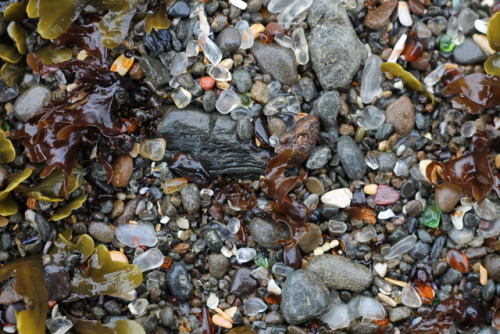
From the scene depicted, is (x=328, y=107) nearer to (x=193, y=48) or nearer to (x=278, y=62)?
(x=278, y=62)

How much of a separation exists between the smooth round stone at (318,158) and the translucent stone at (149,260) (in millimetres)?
649

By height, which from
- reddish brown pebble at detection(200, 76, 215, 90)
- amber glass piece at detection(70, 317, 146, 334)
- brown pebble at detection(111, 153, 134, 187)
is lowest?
amber glass piece at detection(70, 317, 146, 334)

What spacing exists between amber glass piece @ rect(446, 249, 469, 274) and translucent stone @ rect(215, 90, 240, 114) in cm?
99

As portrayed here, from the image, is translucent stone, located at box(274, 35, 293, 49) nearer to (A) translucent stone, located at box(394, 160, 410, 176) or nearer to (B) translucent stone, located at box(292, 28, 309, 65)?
(B) translucent stone, located at box(292, 28, 309, 65)

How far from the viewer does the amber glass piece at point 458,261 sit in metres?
2.12

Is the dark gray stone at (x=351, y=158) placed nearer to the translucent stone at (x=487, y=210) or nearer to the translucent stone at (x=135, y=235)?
the translucent stone at (x=487, y=210)

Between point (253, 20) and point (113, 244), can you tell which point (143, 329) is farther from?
point (253, 20)

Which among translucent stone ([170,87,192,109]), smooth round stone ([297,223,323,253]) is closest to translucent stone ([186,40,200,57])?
translucent stone ([170,87,192,109])

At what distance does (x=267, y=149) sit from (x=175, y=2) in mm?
654

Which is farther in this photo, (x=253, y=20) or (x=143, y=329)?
(x=253, y=20)

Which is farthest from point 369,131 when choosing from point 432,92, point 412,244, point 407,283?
point 407,283

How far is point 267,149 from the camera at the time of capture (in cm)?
212

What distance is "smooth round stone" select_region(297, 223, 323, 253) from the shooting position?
2094 millimetres

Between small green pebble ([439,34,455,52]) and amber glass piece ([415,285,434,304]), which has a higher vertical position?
small green pebble ([439,34,455,52])
